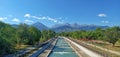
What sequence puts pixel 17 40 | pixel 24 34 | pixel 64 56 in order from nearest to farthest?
pixel 64 56 < pixel 17 40 < pixel 24 34

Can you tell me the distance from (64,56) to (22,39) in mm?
25918

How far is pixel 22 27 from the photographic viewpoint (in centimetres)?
7419

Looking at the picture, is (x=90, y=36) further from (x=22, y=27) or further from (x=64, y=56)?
(x=64, y=56)

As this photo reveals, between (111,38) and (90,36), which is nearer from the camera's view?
(111,38)

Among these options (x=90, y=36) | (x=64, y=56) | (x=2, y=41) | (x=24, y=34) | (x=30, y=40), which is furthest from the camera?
(x=90, y=36)

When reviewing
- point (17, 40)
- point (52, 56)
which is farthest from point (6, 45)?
point (17, 40)

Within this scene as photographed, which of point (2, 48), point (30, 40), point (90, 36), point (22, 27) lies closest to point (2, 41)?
point (2, 48)

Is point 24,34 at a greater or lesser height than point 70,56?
greater

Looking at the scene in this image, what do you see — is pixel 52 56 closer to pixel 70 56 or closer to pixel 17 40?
pixel 70 56

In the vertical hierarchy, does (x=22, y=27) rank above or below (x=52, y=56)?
above

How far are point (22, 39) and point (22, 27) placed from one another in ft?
15.7

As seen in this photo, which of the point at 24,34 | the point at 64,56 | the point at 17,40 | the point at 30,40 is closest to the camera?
the point at 64,56

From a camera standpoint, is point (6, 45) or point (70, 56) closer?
point (6, 45)

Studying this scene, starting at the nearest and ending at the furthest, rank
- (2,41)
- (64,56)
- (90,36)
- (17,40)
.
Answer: (2,41)
(64,56)
(17,40)
(90,36)
